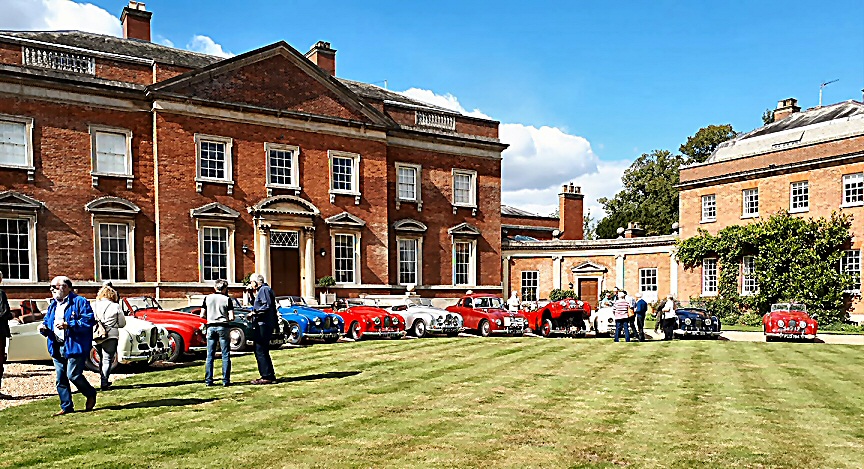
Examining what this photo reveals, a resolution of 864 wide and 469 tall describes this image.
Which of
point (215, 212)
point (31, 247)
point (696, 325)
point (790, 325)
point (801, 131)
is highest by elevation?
point (801, 131)

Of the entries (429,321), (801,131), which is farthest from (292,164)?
(801,131)

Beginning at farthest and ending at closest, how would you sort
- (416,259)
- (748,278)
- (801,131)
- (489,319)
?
1. (801,131)
2. (748,278)
3. (416,259)
4. (489,319)

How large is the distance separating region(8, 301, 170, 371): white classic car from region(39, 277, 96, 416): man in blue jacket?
3.18 meters

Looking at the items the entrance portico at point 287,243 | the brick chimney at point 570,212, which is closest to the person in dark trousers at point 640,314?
the entrance portico at point 287,243

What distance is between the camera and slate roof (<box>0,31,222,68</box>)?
82.5 ft

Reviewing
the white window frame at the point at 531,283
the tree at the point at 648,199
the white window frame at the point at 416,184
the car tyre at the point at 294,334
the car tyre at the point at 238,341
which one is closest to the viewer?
the car tyre at the point at 238,341

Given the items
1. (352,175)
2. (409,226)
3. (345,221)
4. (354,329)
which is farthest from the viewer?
(409,226)

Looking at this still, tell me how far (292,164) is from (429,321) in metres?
9.69

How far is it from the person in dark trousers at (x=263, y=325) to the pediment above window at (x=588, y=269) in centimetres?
2598

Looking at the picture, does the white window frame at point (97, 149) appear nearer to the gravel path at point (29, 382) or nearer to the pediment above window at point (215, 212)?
the pediment above window at point (215, 212)

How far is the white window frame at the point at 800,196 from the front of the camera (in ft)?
96.5

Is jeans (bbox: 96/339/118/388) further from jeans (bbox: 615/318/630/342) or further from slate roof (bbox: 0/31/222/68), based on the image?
slate roof (bbox: 0/31/222/68)

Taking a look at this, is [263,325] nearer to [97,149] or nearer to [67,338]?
[67,338]

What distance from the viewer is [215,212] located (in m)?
25.0
